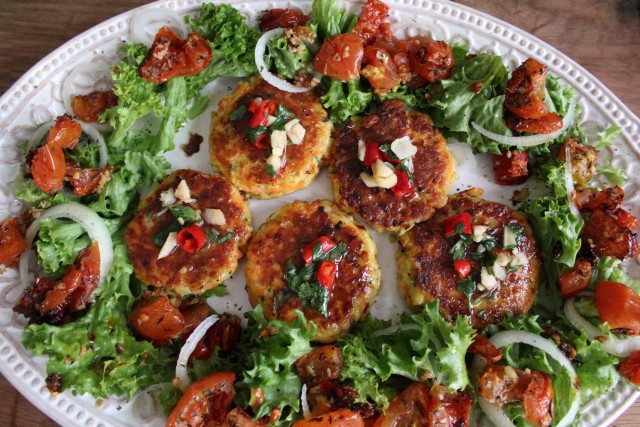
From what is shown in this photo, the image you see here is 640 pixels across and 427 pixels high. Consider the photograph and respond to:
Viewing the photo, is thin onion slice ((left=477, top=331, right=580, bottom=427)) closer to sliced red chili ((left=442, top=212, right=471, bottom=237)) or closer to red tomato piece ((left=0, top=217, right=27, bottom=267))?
sliced red chili ((left=442, top=212, right=471, bottom=237))

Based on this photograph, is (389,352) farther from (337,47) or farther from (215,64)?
(215,64)

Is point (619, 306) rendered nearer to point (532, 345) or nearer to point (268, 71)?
point (532, 345)

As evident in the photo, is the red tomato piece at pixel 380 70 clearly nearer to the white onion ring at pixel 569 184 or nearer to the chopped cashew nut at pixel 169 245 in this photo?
the white onion ring at pixel 569 184

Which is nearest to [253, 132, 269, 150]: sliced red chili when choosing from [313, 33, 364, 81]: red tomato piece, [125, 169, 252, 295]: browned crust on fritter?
[125, 169, 252, 295]: browned crust on fritter

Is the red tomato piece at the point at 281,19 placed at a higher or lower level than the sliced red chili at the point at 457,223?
higher

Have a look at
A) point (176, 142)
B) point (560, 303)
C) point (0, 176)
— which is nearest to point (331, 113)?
point (176, 142)

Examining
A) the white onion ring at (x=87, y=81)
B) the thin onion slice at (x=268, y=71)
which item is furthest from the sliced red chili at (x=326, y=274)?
the white onion ring at (x=87, y=81)
